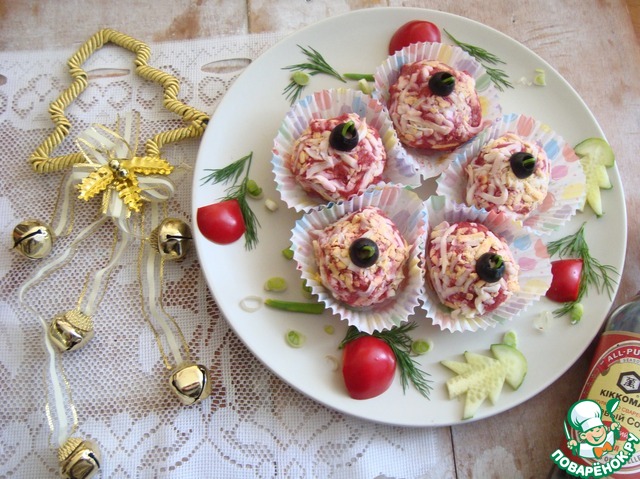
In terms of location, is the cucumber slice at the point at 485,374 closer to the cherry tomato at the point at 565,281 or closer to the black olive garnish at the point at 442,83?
the cherry tomato at the point at 565,281

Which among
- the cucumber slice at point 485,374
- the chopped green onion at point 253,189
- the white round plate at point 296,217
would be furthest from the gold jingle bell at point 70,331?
the cucumber slice at point 485,374

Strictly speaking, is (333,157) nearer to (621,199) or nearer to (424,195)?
(424,195)

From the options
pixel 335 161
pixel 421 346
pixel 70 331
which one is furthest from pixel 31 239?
pixel 421 346

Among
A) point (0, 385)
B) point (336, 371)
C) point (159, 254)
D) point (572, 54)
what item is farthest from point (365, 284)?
point (572, 54)

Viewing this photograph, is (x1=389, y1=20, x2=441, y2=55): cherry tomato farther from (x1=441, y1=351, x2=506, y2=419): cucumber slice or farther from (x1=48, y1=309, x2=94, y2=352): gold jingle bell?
(x1=48, y1=309, x2=94, y2=352): gold jingle bell

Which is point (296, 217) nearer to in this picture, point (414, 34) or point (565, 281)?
point (414, 34)

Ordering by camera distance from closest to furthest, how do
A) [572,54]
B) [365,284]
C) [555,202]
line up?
[365,284] < [555,202] < [572,54]
